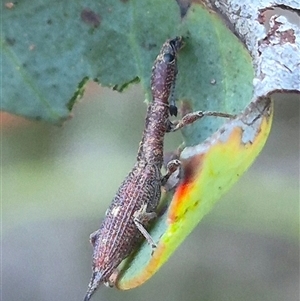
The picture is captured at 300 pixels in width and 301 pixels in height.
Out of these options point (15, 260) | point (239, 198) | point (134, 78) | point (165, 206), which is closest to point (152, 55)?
point (134, 78)

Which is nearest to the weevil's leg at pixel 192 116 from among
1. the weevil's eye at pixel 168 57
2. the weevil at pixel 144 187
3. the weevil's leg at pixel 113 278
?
the weevil at pixel 144 187

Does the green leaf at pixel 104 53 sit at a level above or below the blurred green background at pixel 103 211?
above

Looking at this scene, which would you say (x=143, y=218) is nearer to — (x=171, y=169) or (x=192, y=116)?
(x=171, y=169)

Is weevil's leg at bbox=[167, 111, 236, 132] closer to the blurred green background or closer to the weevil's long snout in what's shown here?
the weevil's long snout

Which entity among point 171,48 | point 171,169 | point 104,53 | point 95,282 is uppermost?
point 171,48

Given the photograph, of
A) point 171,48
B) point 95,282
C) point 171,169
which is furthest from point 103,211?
point 171,48

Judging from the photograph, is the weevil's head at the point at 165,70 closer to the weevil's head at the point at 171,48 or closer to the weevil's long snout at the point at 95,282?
the weevil's head at the point at 171,48

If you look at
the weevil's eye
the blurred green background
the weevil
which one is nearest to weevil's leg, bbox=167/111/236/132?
the weevil
